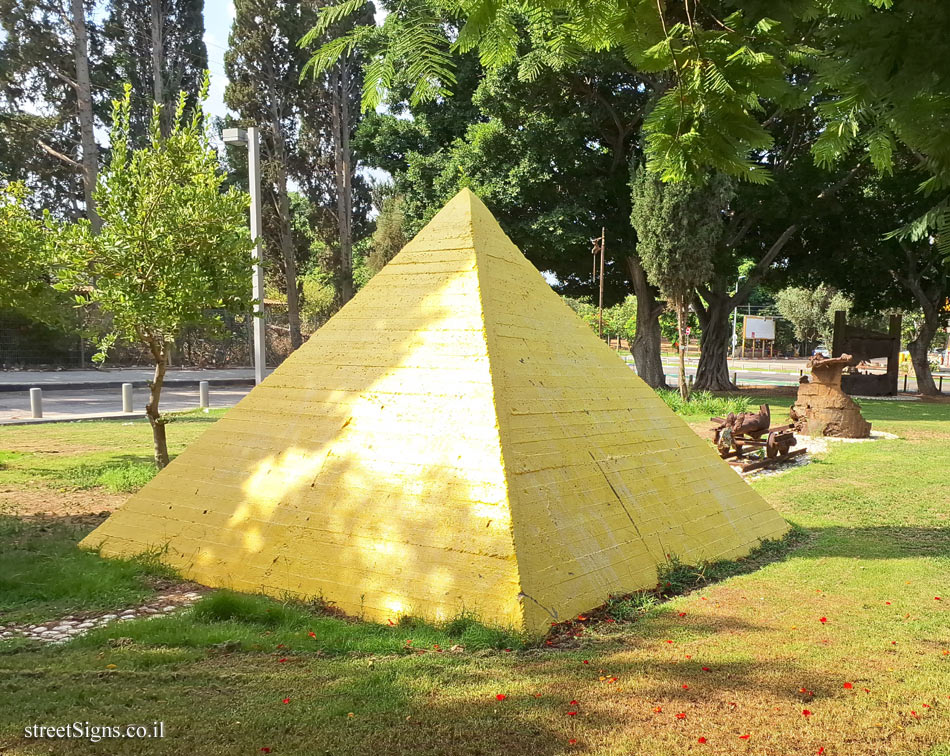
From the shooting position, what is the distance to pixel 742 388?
99.1ft

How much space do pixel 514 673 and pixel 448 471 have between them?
5.72 ft

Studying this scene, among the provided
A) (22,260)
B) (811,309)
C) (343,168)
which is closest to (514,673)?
(22,260)

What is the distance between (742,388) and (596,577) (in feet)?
88.5

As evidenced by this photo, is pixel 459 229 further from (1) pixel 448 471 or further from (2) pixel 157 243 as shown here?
(2) pixel 157 243

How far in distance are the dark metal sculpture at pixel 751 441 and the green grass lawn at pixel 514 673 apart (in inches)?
286

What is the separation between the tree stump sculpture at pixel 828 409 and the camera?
55.1 ft

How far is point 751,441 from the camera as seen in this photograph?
14.4m

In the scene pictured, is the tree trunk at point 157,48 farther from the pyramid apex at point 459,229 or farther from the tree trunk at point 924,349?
the tree trunk at point 924,349

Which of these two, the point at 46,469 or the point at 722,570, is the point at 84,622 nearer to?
the point at 722,570

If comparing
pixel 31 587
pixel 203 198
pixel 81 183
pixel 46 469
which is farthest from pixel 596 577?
pixel 81 183

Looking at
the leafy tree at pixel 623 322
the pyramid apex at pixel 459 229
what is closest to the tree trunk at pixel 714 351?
the pyramid apex at pixel 459 229

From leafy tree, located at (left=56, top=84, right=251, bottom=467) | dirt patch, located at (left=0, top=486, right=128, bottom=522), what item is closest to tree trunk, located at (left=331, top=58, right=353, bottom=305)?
leafy tree, located at (left=56, top=84, right=251, bottom=467)

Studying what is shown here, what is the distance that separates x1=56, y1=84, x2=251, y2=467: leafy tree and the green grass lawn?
4252 millimetres

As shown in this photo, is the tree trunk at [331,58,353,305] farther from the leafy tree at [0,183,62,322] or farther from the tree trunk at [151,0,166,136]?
the leafy tree at [0,183,62,322]
